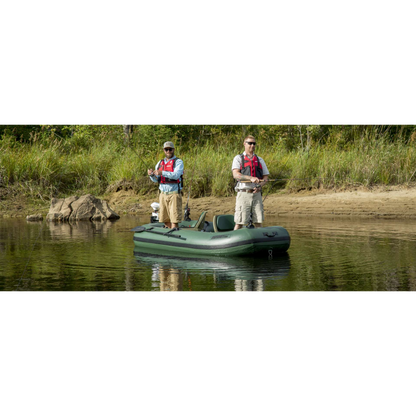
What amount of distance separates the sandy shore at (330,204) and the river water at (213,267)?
250 cm

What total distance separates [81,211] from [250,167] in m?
7.43

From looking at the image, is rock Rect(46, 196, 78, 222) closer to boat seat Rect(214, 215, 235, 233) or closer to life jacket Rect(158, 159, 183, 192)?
life jacket Rect(158, 159, 183, 192)

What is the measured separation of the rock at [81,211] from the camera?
15578mm

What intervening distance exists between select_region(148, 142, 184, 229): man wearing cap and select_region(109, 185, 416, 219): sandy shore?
512 centimetres

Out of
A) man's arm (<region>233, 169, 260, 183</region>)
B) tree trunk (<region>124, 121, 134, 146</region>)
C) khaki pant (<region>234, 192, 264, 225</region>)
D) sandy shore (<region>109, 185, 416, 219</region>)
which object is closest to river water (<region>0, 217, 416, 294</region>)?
khaki pant (<region>234, 192, 264, 225</region>)

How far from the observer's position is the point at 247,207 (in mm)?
9641

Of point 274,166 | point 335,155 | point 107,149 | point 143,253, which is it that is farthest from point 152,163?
point 143,253

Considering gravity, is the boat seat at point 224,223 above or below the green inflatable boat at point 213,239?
above

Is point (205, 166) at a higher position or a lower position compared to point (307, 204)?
higher

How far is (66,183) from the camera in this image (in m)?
19.3

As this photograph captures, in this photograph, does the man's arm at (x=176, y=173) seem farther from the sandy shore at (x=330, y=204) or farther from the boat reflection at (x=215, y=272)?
the sandy shore at (x=330, y=204)

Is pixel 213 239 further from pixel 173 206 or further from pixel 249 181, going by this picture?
pixel 173 206

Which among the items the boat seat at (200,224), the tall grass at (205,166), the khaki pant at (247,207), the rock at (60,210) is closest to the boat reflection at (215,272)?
the khaki pant at (247,207)

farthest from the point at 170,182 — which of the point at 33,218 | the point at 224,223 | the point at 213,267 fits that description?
the point at 33,218
